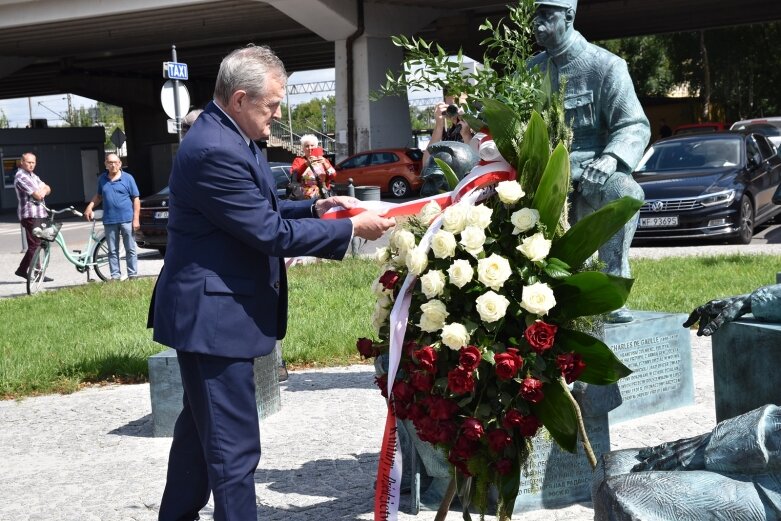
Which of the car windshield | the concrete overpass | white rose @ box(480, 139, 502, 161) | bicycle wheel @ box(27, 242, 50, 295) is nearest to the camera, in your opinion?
white rose @ box(480, 139, 502, 161)

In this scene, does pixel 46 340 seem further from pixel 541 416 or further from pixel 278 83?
pixel 541 416

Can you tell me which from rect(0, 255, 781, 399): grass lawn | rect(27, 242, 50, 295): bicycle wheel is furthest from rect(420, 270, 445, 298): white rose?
rect(27, 242, 50, 295): bicycle wheel

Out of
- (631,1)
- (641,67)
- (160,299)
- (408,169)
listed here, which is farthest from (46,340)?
(641,67)

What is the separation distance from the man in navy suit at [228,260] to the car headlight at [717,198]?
11610 millimetres

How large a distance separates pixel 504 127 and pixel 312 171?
451 inches

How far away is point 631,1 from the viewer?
33.4 metres

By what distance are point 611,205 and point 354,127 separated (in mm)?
28520

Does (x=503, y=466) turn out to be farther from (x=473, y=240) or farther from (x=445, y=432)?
(x=473, y=240)

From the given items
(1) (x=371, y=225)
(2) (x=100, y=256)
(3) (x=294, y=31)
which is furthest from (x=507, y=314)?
(3) (x=294, y=31)

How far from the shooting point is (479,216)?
3.26m

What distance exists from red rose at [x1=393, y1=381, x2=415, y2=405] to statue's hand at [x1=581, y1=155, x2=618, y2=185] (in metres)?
1.81

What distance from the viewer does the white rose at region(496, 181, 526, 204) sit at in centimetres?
325

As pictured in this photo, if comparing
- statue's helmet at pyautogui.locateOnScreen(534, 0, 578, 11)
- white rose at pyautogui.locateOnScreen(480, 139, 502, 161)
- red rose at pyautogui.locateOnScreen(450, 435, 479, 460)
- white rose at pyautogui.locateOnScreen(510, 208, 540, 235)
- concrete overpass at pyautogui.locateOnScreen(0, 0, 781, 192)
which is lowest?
red rose at pyautogui.locateOnScreen(450, 435, 479, 460)

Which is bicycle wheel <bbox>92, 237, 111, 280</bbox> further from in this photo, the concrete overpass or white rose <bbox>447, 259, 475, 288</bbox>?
the concrete overpass
